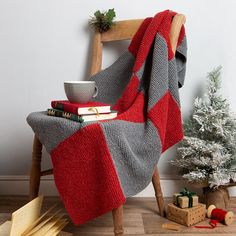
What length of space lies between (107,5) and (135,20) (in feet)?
0.55

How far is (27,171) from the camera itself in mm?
1681

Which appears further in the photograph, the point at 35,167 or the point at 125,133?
the point at 35,167

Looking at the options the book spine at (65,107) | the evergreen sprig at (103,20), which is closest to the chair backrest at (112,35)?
the evergreen sprig at (103,20)

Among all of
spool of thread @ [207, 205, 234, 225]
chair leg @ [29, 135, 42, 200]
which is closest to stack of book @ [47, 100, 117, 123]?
chair leg @ [29, 135, 42, 200]

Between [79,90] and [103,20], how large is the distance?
18.1 inches

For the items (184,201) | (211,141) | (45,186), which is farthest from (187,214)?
(45,186)

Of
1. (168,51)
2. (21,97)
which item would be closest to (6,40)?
(21,97)

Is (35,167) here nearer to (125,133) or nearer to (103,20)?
(125,133)

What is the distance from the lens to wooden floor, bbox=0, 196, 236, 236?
1.28 metres

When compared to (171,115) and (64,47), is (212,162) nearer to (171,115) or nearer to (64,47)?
(171,115)

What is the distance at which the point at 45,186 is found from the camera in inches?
65.5

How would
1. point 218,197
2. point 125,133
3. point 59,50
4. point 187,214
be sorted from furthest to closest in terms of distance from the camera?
point 59,50, point 218,197, point 187,214, point 125,133

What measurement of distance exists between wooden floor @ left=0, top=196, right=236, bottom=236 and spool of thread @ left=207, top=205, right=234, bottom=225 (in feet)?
0.06

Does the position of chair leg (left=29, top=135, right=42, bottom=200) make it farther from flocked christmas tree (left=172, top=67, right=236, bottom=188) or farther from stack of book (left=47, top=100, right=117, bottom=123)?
flocked christmas tree (left=172, top=67, right=236, bottom=188)
